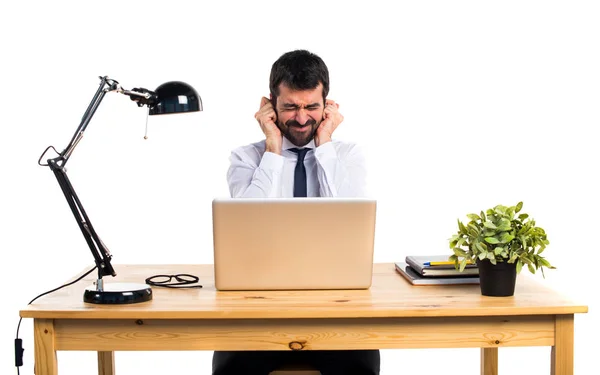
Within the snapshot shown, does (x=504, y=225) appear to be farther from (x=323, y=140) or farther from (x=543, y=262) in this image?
(x=323, y=140)

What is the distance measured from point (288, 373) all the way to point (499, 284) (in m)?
0.84


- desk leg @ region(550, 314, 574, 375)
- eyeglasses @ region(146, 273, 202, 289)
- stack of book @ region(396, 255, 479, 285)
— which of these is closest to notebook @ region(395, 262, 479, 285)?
stack of book @ region(396, 255, 479, 285)

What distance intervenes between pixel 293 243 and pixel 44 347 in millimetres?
829

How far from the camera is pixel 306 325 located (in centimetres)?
251

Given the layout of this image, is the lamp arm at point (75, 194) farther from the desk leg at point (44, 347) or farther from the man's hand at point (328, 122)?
the man's hand at point (328, 122)

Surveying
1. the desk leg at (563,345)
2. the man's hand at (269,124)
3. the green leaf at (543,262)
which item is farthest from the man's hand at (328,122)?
the desk leg at (563,345)

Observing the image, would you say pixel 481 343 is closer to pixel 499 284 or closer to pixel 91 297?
pixel 499 284

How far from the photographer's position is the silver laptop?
263 centimetres

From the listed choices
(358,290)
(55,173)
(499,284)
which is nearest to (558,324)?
(499,284)

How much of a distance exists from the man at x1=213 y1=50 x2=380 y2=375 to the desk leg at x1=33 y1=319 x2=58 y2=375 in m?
1.31

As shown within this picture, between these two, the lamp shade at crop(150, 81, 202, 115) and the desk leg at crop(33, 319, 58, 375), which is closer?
the desk leg at crop(33, 319, 58, 375)

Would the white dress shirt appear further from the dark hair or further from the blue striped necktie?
the dark hair

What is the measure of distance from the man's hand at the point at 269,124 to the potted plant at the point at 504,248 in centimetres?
121

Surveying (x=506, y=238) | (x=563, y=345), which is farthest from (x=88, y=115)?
(x=563, y=345)
